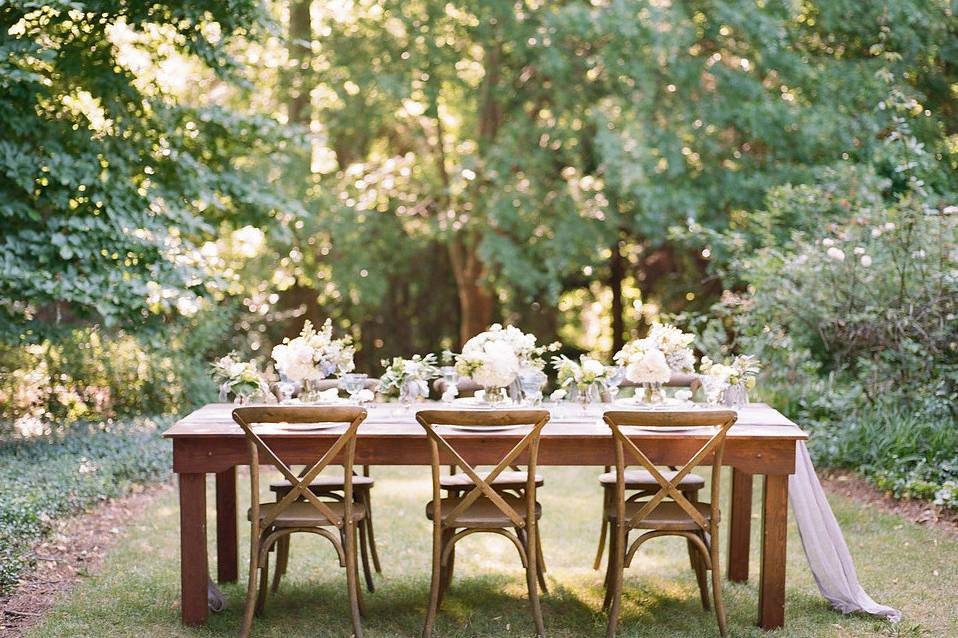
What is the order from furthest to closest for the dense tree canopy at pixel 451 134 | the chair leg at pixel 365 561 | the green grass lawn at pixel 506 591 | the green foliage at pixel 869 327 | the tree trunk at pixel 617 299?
the tree trunk at pixel 617 299 → the dense tree canopy at pixel 451 134 → the green foliage at pixel 869 327 → the chair leg at pixel 365 561 → the green grass lawn at pixel 506 591

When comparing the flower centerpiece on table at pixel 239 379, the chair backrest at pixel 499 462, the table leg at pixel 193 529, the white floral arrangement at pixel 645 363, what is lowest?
the table leg at pixel 193 529

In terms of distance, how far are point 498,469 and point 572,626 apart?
1.01m

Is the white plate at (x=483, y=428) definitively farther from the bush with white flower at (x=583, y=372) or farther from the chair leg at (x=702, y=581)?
the chair leg at (x=702, y=581)

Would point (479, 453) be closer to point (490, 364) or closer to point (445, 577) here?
point (490, 364)

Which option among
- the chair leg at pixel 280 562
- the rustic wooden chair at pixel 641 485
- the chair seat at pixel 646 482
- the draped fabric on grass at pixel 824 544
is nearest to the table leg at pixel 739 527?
the rustic wooden chair at pixel 641 485

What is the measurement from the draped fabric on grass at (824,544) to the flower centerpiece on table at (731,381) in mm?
404

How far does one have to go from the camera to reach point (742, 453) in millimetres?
4965

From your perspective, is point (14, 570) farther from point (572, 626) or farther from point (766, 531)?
point (766, 531)

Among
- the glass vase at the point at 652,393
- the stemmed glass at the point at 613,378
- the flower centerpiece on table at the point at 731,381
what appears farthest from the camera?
the stemmed glass at the point at 613,378

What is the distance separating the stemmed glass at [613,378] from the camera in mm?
5543

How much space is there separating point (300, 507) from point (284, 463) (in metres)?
0.32

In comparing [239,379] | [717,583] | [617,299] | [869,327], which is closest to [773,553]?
[717,583]

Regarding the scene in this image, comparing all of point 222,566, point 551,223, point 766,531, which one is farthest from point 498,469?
point 551,223

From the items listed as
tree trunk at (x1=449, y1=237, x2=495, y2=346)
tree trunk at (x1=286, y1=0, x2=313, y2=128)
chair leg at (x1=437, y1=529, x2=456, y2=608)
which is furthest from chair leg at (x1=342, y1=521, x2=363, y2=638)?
tree trunk at (x1=449, y1=237, x2=495, y2=346)
